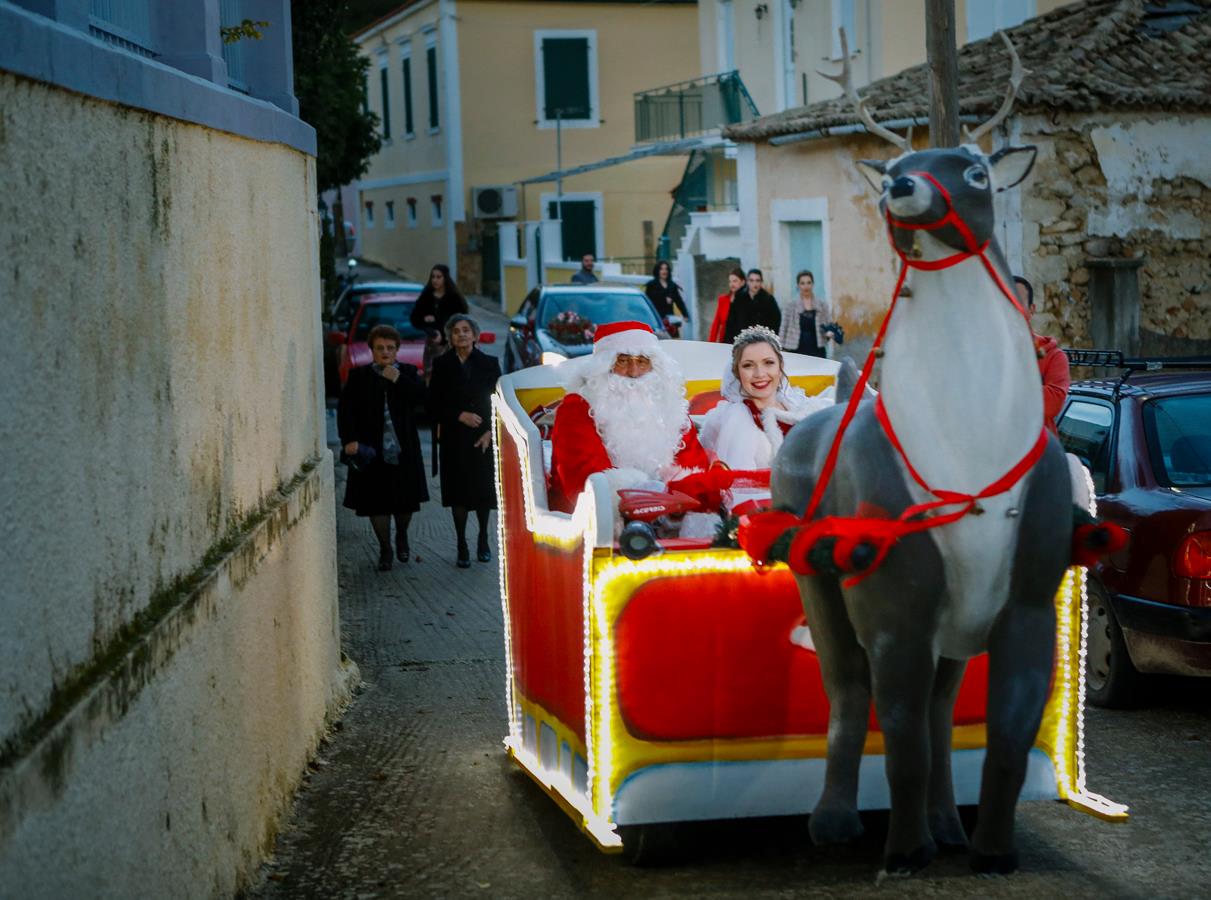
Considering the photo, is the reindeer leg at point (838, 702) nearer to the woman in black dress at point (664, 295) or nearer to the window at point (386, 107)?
the woman in black dress at point (664, 295)

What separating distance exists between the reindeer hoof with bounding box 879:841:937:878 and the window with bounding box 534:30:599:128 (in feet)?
140

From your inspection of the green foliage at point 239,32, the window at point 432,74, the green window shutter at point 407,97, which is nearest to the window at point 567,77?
the window at point 432,74

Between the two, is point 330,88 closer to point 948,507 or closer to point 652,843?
point 652,843

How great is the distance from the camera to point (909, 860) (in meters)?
5.15

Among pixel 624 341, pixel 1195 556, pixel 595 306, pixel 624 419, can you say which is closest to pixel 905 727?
pixel 624 419

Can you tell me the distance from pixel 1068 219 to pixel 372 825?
46.2 ft

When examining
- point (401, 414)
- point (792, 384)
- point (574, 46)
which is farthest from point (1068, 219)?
point (574, 46)

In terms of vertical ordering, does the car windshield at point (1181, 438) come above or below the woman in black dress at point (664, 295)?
below

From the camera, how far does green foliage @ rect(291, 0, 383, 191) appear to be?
17812 millimetres

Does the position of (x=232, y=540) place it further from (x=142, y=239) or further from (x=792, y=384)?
(x=792, y=384)

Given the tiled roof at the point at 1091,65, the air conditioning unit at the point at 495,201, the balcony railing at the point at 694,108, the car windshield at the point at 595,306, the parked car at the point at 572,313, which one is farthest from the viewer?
the air conditioning unit at the point at 495,201

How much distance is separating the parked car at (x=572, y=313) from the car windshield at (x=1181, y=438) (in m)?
14.2

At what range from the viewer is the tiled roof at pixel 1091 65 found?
18844 mm

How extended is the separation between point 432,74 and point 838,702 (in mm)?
44729
